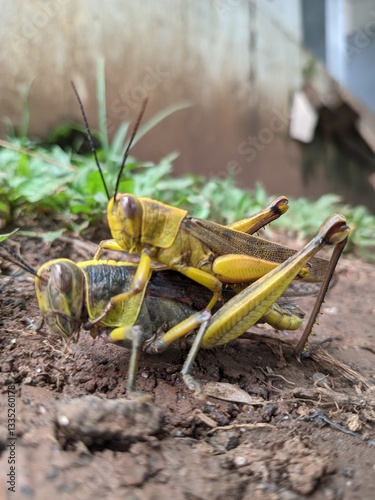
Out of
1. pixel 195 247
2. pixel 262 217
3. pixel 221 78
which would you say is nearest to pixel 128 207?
pixel 195 247

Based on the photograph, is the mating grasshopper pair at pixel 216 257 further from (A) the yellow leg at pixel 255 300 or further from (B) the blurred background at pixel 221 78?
(B) the blurred background at pixel 221 78

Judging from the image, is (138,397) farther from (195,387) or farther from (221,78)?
(221,78)

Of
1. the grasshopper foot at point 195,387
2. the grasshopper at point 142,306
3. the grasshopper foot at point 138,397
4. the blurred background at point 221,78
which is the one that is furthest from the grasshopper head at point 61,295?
the blurred background at point 221,78

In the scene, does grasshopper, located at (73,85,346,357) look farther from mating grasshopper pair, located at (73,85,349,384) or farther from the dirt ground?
the dirt ground

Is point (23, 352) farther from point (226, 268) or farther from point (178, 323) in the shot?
point (226, 268)

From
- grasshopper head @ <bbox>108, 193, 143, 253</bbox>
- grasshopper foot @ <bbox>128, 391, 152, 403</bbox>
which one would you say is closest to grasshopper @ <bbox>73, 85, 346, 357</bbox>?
grasshopper head @ <bbox>108, 193, 143, 253</bbox>
